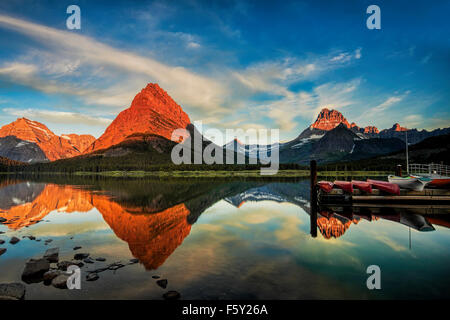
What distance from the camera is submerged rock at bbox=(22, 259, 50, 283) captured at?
1084cm

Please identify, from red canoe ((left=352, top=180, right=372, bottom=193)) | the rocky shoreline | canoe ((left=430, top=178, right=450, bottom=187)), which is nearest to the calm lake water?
the rocky shoreline

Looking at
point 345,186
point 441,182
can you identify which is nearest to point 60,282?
point 345,186

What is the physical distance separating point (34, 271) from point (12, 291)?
2085 millimetres

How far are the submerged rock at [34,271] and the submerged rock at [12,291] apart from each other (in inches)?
42.3

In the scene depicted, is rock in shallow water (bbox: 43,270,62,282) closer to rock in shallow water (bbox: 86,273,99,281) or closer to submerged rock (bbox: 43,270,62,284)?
submerged rock (bbox: 43,270,62,284)

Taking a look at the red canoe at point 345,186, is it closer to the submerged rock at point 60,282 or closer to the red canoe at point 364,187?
the red canoe at point 364,187

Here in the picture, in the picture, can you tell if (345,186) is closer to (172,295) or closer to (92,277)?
(172,295)

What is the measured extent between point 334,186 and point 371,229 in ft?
47.3

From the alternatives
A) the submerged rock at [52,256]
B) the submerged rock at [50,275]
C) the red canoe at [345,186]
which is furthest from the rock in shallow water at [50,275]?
the red canoe at [345,186]

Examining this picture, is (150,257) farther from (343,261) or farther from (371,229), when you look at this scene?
(371,229)

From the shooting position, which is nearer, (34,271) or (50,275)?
(50,275)

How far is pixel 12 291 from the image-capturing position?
364 inches

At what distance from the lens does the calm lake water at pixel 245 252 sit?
32.1 ft
